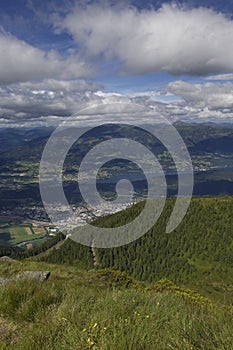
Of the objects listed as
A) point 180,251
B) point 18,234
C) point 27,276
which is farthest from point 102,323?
point 18,234

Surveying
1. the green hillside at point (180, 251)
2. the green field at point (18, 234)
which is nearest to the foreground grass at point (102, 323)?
the green hillside at point (180, 251)

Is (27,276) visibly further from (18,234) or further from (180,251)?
(18,234)

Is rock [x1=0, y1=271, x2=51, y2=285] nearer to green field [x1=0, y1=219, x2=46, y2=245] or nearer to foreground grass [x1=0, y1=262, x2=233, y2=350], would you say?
foreground grass [x1=0, y1=262, x2=233, y2=350]

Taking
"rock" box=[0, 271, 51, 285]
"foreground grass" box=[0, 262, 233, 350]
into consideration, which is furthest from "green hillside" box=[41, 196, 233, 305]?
"foreground grass" box=[0, 262, 233, 350]

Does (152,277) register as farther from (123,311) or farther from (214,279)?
(123,311)

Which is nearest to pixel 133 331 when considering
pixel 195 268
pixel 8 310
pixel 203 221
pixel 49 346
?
pixel 49 346
